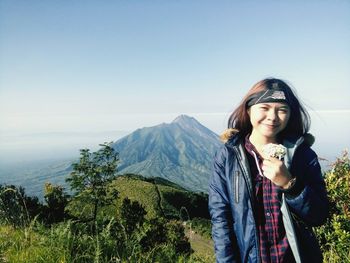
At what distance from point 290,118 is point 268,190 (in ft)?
2.46

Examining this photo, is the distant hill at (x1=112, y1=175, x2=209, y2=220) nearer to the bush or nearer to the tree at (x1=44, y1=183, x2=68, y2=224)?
the tree at (x1=44, y1=183, x2=68, y2=224)

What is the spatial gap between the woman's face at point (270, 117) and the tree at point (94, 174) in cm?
3135

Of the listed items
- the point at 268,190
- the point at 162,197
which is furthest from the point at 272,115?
the point at 162,197

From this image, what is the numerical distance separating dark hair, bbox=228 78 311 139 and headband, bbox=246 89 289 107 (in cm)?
5

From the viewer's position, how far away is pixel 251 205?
2.85 m

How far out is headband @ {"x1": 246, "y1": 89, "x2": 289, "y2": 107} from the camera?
2.92 m

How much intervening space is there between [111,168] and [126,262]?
3264 cm

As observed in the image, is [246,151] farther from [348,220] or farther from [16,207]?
[16,207]

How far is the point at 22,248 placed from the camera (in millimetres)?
4055

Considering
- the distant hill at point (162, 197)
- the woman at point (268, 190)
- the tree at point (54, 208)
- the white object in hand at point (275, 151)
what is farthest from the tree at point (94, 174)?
the distant hill at point (162, 197)

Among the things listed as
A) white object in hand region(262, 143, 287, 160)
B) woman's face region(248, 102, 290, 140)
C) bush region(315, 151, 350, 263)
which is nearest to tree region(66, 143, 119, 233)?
bush region(315, 151, 350, 263)

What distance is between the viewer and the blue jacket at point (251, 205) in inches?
106

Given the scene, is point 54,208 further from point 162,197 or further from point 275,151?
point 162,197

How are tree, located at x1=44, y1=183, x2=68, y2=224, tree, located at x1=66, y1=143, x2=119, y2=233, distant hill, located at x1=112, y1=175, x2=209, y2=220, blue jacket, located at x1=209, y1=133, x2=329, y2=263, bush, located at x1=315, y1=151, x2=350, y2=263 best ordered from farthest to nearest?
1. distant hill, located at x1=112, y1=175, x2=209, y2=220
2. tree, located at x1=66, y1=143, x2=119, y2=233
3. tree, located at x1=44, y1=183, x2=68, y2=224
4. bush, located at x1=315, y1=151, x2=350, y2=263
5. blue jacket, located at x1=209, y1=133, x2=329, y2=263
